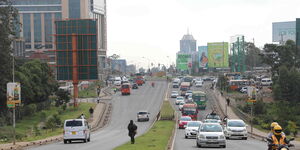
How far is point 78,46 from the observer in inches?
2867

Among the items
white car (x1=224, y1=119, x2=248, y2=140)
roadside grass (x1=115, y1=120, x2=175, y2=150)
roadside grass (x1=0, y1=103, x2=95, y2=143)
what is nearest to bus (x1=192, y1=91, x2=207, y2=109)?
roadside grass (x1=0, y1=103, x2=95, y2=143)

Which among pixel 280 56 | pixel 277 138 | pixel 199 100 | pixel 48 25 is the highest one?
pixel 48 25

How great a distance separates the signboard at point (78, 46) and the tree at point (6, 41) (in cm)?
785

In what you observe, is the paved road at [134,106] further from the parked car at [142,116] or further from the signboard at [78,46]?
the signboard at [78,46]

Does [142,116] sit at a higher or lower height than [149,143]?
lower

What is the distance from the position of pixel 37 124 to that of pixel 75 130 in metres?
29.8

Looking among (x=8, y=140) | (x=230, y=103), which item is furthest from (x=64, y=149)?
(x=230, y=103)

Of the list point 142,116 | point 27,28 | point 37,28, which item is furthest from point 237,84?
point 27,28

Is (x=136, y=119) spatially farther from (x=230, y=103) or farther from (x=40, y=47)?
(x=40, y=47)

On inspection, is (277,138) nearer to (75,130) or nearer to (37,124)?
(75,130)

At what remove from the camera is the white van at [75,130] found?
40750 millimetres

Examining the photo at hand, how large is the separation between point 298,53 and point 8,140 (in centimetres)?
8935

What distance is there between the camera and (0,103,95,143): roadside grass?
5140 centimetres

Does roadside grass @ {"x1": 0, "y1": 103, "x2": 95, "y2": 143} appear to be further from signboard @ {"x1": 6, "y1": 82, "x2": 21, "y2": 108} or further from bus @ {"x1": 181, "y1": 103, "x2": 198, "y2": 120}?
bus @ {"x1": 181, "y1": 103, "x2": 198, "y2": 120}
